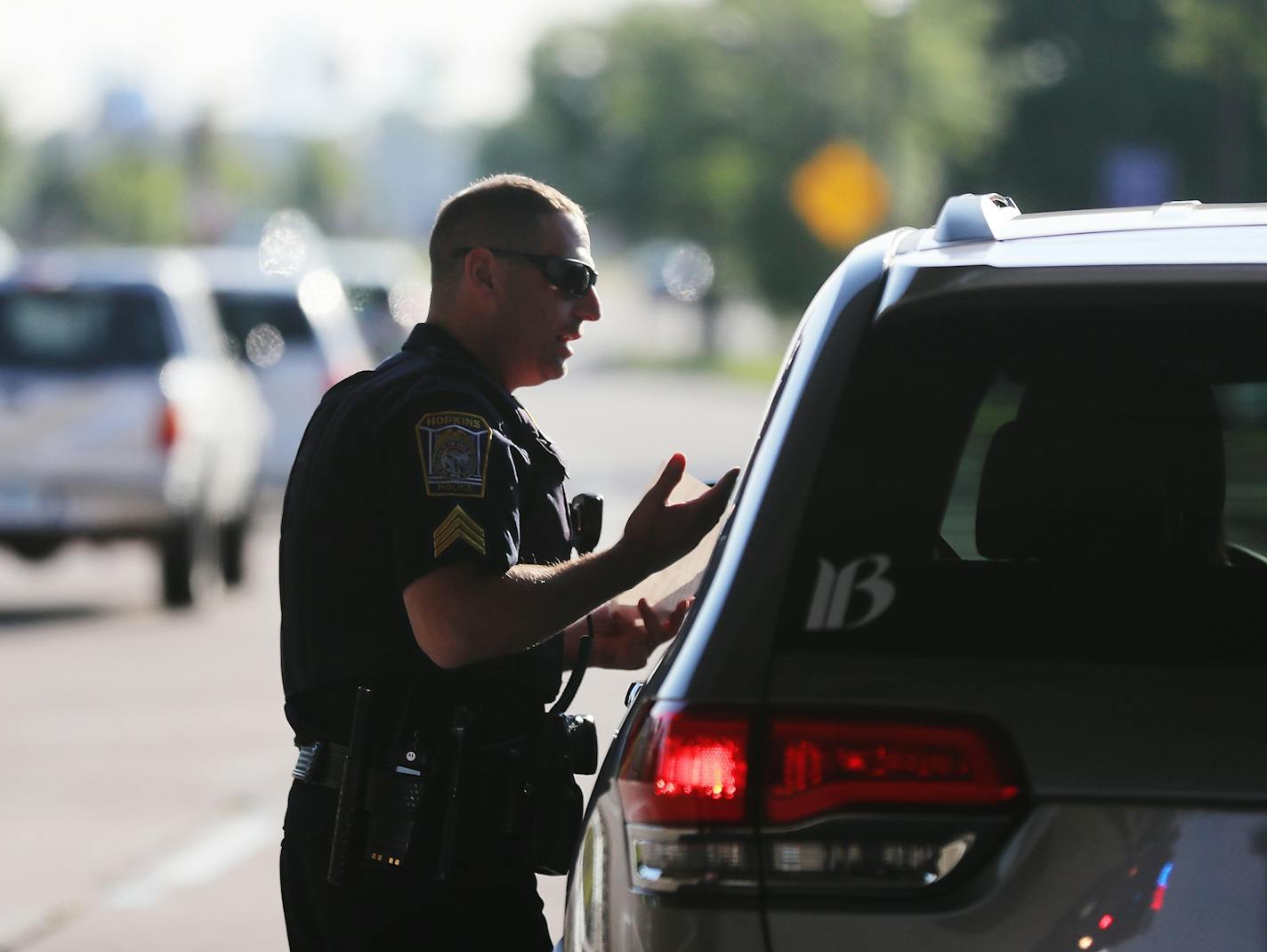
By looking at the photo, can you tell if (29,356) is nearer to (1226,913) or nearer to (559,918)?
(559,918)

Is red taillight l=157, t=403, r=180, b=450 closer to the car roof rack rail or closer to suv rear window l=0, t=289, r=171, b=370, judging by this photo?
suv rear window l=0, t=289, r=171, b=370

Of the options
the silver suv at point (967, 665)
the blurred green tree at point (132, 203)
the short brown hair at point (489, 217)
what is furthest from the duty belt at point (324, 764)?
the blurred green tree at point (132, 203)

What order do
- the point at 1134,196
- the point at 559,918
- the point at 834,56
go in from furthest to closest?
the point at 834,56, the point at 1134,196, the point at 559,918

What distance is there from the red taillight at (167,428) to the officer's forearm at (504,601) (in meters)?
11.4

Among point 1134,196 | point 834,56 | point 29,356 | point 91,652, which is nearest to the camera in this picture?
point 91,652

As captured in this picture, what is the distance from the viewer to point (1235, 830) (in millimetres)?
2375

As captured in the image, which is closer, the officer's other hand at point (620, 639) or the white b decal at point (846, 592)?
the white b decal at point (846, 592)

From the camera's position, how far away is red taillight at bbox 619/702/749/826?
2531mm

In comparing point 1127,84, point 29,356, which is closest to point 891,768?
point 29,356

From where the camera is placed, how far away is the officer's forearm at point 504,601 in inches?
132

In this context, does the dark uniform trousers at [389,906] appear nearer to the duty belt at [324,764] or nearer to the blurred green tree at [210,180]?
the duty belt at [324,764]

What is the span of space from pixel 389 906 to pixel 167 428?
11.3 m

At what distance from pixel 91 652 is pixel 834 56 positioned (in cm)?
5687

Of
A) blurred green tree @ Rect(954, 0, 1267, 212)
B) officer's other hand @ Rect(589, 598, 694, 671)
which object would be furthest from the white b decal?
blurred green tree @ Rect(954, 0, 1267, 212)
